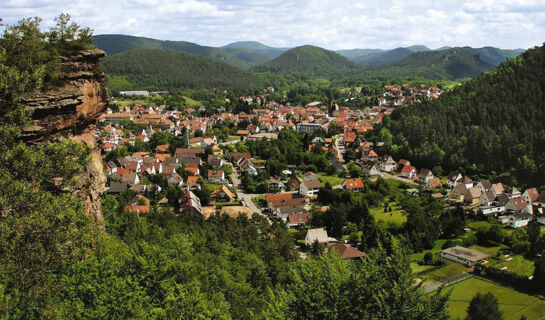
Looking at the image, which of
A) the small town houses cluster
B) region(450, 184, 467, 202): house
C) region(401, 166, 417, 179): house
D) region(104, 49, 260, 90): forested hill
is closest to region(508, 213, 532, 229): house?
the small town houses cluster

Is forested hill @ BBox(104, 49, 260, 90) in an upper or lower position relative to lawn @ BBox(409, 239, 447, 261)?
upper

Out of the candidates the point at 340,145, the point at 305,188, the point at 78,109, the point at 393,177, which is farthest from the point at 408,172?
the point at 78,109

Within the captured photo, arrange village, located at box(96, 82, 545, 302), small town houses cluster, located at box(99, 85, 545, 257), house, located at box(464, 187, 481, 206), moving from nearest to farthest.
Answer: village, located at box(96, 82, 545, 302)
small town houses cluster, located at box(99, 85, 545, 257)
house, located at box(464, 187, 481, 206)

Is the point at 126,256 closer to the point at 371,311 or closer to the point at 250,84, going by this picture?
the point at 371,311

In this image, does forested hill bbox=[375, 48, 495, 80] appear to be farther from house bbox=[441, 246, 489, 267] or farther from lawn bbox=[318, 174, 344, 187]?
house bbox=[441, 246, 489, 267]

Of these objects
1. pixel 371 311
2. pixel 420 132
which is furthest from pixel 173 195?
pixel 420 132
